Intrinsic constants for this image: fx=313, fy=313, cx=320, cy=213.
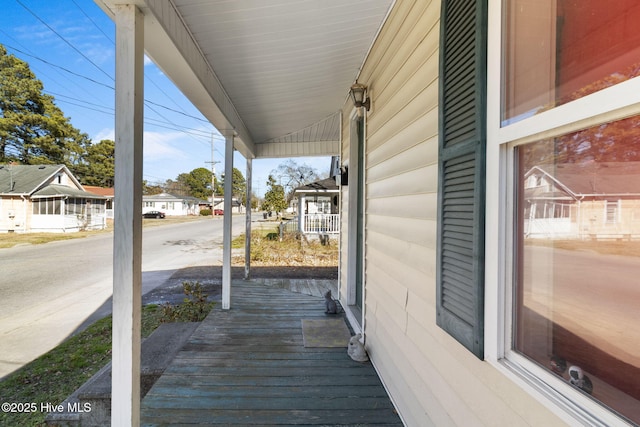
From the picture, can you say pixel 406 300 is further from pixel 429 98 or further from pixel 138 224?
pixel 138 224

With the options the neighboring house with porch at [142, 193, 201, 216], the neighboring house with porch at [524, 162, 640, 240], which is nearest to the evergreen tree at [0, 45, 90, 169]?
the neighboring house with porch at [142, 193, 201, 216]

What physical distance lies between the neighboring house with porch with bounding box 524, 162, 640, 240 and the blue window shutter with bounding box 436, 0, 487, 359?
164mm

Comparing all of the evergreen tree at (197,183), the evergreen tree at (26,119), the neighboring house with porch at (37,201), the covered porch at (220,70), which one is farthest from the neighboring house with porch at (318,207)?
the evergreen tree at (197,183)

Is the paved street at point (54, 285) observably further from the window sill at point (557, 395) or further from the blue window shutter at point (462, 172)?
the window sill at point (557, 395)

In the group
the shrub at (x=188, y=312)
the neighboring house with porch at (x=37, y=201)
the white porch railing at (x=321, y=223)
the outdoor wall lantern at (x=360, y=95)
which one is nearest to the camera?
the outdoor wall lantern at (x=360, y=95)

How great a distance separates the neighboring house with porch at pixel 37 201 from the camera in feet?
51.5

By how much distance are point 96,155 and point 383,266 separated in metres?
34.4

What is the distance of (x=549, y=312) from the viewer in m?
0.84

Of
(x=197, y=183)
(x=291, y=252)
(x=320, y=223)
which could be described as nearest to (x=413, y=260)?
(x=291, y=252)

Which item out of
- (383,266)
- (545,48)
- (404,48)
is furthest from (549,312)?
(404,48)

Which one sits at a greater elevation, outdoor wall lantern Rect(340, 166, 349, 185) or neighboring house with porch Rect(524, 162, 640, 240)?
outdoor wall lantern Rect(340, 166, 349, 185)

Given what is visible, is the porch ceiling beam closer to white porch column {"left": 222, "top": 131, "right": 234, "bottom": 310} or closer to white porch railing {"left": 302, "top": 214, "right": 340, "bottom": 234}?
white porch column {"left": 222, "top": 131, "right": 234, "bottom": 310}

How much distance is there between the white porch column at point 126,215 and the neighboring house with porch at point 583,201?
1.60 metres

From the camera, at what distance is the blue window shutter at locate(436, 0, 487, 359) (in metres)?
1.04
